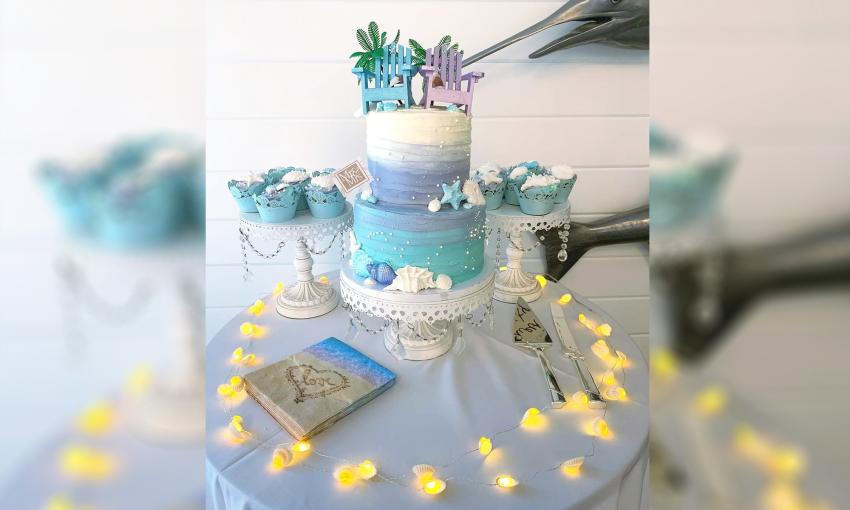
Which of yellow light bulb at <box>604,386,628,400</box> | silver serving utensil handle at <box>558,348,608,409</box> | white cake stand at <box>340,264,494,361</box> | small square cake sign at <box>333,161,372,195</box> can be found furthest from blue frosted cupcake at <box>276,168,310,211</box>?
yellow light bulb at <box>604,386,628,400</box>

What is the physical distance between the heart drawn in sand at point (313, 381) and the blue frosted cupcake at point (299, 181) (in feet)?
1.53

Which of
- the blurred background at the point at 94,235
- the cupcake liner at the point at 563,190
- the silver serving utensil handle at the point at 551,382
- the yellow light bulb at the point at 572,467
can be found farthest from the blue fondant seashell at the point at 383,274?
the blurred background at the point at 94,235

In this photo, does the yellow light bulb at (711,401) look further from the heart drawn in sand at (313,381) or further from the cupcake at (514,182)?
the cupcake at (514,182)

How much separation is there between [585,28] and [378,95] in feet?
3.02

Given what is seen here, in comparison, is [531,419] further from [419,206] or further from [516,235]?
[516,235]

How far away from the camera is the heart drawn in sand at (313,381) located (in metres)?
0.92

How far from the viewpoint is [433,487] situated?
0.74 meters

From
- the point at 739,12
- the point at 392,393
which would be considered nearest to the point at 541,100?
the point at 392,393

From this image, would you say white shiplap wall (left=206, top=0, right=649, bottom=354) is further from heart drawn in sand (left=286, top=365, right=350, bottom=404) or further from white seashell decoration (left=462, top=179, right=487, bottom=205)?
heart drawn in sand (left=286, top=365, right=350, bottom=404)

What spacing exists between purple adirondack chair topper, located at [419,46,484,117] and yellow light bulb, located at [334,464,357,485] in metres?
0.72

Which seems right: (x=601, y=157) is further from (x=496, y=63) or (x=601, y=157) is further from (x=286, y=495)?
(x=286, y=495)

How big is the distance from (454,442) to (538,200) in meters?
0.67

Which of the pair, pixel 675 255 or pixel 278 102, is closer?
pixel 675 255

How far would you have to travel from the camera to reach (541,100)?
67.4 inches
